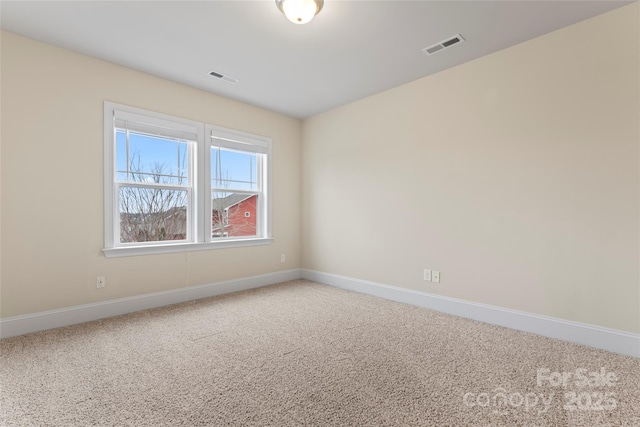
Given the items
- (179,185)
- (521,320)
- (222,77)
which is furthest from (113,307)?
(521,320)

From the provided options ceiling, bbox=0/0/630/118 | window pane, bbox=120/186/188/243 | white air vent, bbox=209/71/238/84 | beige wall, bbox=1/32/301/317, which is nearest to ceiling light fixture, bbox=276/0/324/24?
ceiling, bbox=0/0/630/118

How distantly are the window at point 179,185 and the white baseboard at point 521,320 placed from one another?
1987 mm

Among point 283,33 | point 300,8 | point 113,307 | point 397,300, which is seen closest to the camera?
point 300,8

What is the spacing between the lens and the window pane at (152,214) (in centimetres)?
323

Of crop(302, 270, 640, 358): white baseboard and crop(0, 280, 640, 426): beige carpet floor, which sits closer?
crop(0, 280, 640, 426): beige carpet floor

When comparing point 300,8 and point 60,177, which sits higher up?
point 300,8

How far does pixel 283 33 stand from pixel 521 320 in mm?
3293

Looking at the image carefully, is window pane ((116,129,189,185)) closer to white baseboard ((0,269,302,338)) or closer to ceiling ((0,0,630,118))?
ceiling ((0,0,630,118))

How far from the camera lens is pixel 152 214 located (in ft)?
11.2

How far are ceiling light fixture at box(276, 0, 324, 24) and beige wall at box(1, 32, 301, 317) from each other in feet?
6.69

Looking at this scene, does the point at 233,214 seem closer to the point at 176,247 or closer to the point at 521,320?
the point at 176,247

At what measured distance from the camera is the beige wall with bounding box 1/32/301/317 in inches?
99.6

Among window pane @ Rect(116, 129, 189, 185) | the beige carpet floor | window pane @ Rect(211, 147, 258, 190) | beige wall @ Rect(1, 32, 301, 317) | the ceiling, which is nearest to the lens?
the beige carpet floor

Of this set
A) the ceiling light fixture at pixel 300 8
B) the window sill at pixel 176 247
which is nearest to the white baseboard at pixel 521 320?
the window sill at pixel 176 247
